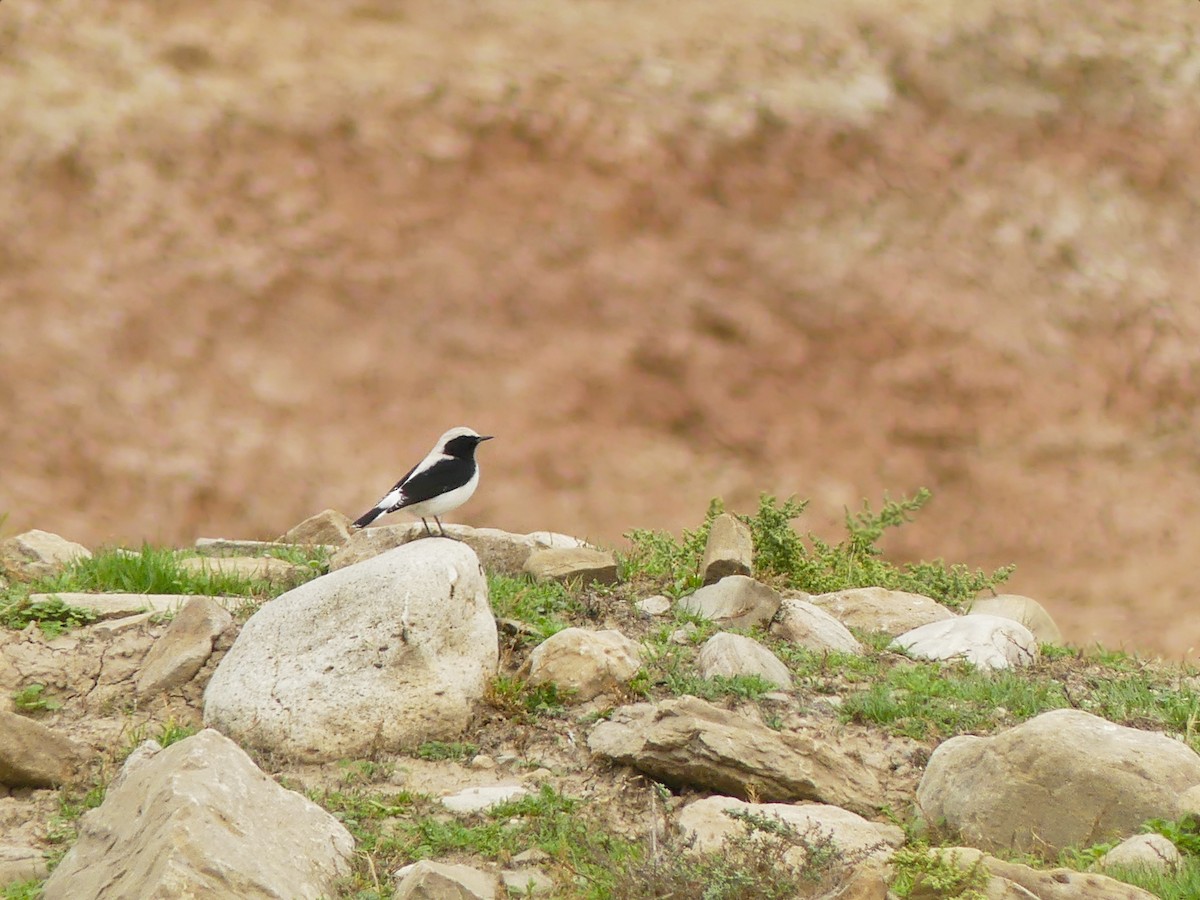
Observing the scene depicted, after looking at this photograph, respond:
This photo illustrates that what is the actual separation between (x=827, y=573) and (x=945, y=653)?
155 centimetres

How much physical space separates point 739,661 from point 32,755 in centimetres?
260

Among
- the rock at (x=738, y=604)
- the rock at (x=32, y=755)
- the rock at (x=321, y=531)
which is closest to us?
the rock at (x=32, y=755)

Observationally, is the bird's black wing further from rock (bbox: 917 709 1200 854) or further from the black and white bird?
rock (bbox: 917 709 1200 854)

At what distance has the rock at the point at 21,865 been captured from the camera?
13.8 feet

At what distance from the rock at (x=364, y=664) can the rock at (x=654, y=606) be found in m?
1.28

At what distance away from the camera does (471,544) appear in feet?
22.9

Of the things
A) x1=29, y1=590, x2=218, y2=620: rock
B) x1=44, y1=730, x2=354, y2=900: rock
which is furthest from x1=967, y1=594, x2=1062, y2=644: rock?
x1=44, y1=730, x2=354, y2=900: rock

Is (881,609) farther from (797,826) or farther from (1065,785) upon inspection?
(797,826)

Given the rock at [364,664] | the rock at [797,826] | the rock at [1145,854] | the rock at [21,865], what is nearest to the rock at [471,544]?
the rock at [364,664]

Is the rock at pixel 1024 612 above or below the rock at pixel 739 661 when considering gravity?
below

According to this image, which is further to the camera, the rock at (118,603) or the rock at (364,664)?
the rock at (118,603)

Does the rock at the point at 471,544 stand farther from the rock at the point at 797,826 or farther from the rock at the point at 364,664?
the rock at the point at 797,826

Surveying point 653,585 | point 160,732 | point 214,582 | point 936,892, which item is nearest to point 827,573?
point 653,585

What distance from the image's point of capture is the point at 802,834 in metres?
3.95
